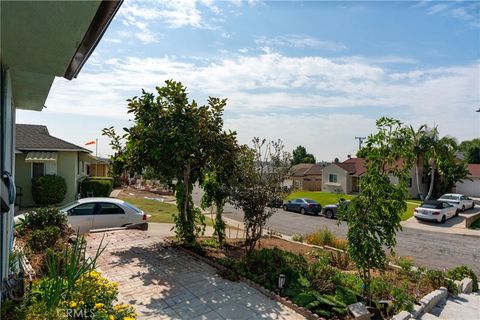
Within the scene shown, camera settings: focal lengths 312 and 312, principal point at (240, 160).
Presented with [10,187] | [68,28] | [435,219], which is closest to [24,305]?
[10,187]

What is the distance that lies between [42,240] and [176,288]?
144 inches

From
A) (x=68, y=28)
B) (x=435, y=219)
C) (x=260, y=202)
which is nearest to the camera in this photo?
(x=68, y=28)

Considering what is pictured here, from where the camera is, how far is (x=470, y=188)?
39.6m

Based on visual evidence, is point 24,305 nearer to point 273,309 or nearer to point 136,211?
point 273,309

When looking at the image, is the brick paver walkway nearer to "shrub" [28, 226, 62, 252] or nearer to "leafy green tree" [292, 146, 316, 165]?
"shrub" [28, 226, 62, 252]

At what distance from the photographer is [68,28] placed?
9.09 feet

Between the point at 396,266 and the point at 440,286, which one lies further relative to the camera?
the point at 396,266

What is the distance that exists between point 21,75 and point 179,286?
515 centimetres

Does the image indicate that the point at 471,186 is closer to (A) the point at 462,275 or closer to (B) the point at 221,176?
(A) the point at 462,275

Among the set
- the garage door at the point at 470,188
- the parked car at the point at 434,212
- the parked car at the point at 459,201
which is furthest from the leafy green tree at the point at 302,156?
the parked car at the point at 434,212

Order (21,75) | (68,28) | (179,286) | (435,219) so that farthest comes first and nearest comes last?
(435,219) < (179,286) < (21,75) < (68,28)

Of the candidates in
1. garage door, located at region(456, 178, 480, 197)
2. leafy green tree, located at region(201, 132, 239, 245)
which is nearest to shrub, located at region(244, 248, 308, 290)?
leafy green tree, located at region(201, 132, 239, 245)

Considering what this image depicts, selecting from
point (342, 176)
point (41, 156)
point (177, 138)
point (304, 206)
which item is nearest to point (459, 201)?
point (304, 206)

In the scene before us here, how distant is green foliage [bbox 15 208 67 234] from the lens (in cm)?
904
